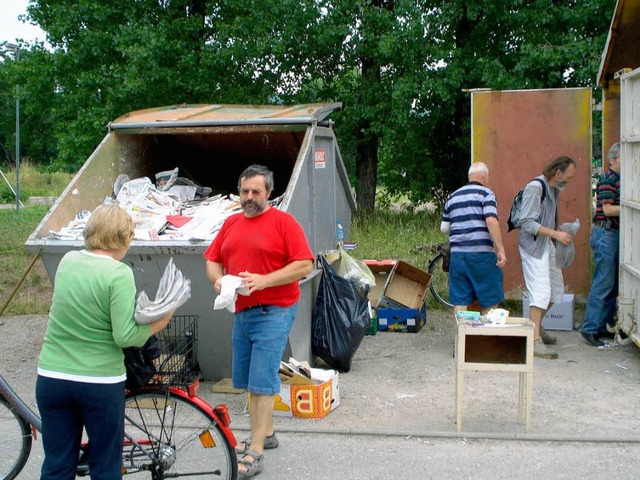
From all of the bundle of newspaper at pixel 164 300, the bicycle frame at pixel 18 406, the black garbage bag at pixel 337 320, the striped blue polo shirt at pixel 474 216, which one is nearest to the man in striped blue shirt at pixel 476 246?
the striped blue polo shirt at pixel 474 216

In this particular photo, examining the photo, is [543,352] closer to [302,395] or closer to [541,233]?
[541,233]

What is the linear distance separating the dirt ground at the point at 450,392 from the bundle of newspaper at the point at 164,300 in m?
1.99

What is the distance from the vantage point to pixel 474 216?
6297mm

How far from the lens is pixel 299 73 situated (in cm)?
1370

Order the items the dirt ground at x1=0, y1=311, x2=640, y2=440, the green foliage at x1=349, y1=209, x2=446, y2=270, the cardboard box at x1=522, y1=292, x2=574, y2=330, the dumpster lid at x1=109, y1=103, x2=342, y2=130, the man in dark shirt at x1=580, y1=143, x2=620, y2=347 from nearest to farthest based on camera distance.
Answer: the dirt ground at x1=0, y1=311, x2=640, y2=440 → the dumpster lid at x1=109, y1=103, x2=342, y2=130 → the man in dark shirt at x1=580, y1=143, x2=620, y2=347 → the cardboard box at x1=522, y1=292, x2=574, y2=330 → the green foliage at x1=349, y1=209, x2=446, y2=270

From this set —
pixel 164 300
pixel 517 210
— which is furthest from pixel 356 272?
pixel 164 300

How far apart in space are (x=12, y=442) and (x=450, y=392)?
2.98m

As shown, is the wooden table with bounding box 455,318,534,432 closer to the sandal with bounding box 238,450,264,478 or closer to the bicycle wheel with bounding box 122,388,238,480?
the sandal with bounding box 238,450,264,478

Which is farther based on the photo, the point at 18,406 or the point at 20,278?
the point at 20,278

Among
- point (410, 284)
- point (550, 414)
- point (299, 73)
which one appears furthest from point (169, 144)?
point (299, 73)

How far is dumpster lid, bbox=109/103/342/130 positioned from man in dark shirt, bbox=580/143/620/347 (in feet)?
7.89

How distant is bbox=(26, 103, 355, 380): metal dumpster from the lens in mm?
5457

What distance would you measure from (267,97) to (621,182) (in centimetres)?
803

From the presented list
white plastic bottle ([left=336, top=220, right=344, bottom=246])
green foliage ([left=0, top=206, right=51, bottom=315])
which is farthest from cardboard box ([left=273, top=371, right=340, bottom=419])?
green foliage ([left=0, top=206, right=51, bottom=315])
